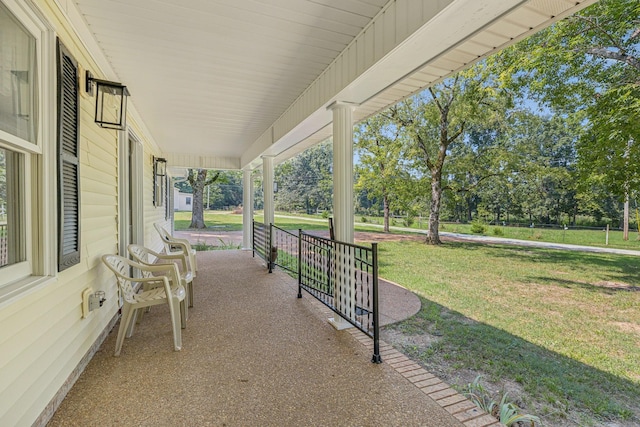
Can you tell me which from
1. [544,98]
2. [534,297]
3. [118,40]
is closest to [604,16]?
[544,98]

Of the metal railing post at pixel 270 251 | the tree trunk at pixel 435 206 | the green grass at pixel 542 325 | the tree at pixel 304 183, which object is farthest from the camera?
the tree at pixel 304 183

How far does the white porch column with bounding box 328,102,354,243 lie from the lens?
308 cm

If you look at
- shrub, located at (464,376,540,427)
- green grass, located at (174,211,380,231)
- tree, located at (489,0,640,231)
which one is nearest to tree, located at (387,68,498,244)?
tree, located at (489,0,640,231)

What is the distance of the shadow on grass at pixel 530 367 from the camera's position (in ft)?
7.55

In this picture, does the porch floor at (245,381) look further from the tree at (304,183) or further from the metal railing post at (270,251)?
the tree at (304,183)

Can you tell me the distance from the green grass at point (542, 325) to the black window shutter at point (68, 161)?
2.86 m

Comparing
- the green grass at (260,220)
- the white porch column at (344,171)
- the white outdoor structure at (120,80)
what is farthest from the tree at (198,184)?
the white porch column at (344,171)

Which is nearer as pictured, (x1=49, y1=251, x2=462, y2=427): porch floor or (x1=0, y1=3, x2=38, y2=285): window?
(x1=0, y1=3, x2=38, y2=285): window

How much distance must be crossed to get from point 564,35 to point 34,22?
7604 mm

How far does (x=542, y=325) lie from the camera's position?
12.9ft

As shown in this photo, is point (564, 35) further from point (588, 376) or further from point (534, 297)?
point (588, 376)

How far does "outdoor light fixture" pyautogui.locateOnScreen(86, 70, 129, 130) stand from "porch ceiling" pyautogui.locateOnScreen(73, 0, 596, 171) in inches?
14.3

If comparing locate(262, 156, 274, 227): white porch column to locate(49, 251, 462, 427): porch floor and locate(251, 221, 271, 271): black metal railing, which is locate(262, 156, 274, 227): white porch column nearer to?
locate(251, 221, 271, 271): black metal railing

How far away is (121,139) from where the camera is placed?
3443 mm
